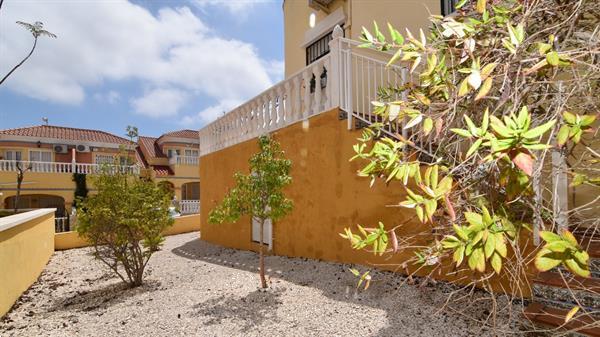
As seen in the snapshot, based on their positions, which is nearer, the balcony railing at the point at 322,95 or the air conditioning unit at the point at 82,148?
the balcony railing at the point at 322,95

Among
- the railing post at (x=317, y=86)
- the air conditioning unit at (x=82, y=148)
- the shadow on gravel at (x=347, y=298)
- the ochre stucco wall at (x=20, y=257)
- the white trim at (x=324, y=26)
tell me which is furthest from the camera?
the air conditioning unit at (x=82, y=148)

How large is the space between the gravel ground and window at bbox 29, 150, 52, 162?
73.6ft

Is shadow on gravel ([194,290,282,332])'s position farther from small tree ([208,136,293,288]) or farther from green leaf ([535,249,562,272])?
green leaf ([535,249,562,272])

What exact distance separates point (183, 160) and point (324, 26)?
71.4ft

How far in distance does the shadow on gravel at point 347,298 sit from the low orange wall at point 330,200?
305 millimetres

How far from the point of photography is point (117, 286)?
640cm

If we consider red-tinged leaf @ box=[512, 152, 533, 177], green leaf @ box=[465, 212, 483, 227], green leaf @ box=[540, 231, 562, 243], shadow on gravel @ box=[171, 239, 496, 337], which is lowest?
shadow on gravel @ box=[171, 239, 496, 337]

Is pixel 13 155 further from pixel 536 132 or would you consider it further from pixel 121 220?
pixel 536 132

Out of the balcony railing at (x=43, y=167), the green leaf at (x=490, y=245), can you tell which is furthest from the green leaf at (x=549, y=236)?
the balcony railing at (x=43, y=167)

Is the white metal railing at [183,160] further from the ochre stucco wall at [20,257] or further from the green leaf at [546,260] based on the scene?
the green leaf at [546,260]

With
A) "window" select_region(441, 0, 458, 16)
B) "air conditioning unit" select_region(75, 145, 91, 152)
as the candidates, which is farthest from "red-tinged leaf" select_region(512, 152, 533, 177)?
"air conditioning unit" select_region(75, 145, 91, 152)

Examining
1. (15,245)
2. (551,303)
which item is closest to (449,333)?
(551,303)

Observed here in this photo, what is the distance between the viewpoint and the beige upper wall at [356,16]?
702cm

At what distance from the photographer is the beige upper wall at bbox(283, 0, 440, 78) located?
7022mm
